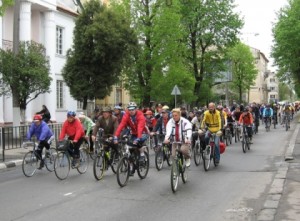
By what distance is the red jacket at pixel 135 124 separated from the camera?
1135cm

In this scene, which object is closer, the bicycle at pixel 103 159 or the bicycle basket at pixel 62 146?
the bicycle at pixel 103 159

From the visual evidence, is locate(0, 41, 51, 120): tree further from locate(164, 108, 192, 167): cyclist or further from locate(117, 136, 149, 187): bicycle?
locate(164, 108, 192, 167): cyclist

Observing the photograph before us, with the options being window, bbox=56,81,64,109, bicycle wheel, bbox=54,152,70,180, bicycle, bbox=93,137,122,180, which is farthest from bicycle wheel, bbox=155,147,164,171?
window, bbox=56,81,64,109

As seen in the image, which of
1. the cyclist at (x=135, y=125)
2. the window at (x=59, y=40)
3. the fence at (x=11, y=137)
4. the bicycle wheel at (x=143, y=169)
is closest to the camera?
the cyclist at (x=135, y=125)

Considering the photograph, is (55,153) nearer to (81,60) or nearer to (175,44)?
(81,60)

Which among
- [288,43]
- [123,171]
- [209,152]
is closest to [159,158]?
[209,152]

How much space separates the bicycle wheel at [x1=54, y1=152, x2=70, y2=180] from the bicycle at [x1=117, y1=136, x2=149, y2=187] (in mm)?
1694

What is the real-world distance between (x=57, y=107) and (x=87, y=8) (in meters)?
7.64

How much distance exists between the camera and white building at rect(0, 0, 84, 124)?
87.6 ft

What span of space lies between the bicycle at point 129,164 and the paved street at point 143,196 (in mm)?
187

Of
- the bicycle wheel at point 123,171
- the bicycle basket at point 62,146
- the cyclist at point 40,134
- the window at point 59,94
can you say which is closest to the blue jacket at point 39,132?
the cyclist at point 40,134

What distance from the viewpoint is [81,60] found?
26141 millimetres

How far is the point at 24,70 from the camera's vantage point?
20125mm

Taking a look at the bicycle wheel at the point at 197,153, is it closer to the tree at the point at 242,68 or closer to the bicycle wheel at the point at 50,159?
the bicycle wheel at the point at 50,159
